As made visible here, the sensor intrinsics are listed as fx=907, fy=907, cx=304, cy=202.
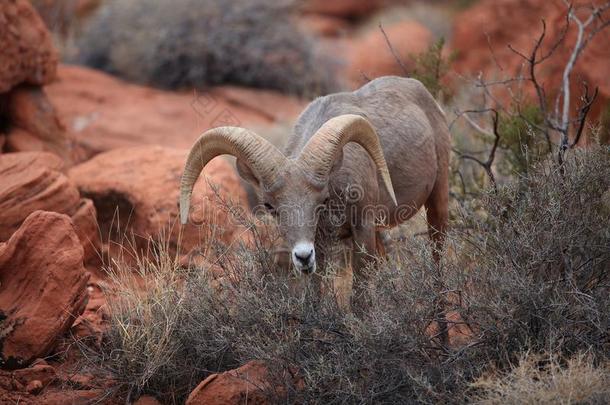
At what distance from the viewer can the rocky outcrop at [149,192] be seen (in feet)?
29.6

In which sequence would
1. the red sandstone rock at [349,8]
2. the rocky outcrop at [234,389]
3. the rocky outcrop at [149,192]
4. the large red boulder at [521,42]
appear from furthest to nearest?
the red sandstone rock at [349,8] → the large red boulder at [521,42] → the rocky outcrop at [149,192] → the rocky outcrop at [234,389]

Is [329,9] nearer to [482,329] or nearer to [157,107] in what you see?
[157,107]

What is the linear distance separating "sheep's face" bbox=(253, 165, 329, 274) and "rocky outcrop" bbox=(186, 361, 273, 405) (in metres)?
0.85

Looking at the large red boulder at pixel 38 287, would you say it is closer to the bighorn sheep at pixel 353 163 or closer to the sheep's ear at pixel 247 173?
the bighorn sheep at pixel 353 163

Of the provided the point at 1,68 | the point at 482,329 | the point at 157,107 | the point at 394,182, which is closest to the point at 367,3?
the point at 157,107

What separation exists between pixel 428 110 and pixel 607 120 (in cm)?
221

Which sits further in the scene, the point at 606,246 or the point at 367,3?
the point at 367,3

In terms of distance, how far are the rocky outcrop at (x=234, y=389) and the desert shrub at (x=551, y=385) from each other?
1.55m

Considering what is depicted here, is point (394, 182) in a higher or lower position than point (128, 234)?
higher

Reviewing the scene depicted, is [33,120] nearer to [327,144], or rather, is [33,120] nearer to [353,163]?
[353,163]

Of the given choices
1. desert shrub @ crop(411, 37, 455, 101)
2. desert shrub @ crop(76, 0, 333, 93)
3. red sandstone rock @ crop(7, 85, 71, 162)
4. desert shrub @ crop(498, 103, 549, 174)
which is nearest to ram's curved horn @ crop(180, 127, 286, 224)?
desert shrub @ crop(498, 103, 549, 174)

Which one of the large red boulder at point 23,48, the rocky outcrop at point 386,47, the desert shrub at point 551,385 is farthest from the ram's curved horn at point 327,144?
the rocky outcrop at point 386,47

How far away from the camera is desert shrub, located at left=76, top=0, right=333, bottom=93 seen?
16.4 meters

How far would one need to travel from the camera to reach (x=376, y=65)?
19688mm
